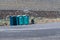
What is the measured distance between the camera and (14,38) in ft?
58.0

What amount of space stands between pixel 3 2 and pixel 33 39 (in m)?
25.2

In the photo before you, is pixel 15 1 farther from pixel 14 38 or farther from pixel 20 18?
pixel 14 38

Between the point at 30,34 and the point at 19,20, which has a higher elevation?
the point at 30,34

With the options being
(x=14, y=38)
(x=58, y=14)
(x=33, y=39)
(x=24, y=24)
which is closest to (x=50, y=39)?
(x=33, y=39)

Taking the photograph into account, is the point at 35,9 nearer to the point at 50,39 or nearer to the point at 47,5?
the point at 47,5

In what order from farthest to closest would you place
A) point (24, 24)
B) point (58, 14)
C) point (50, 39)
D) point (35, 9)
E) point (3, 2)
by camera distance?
point (3, 2), point (35, 9), point (58, 14), point (24, 24), point (50, 39)

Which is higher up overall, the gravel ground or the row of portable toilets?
the gravel ground

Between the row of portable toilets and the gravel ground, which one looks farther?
the row of portable toilets

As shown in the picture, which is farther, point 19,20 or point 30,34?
point 19,20

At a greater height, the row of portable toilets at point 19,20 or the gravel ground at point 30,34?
the gravel ground at point 30,34

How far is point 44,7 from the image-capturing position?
135 feet

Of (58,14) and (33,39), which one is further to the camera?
(58,14)

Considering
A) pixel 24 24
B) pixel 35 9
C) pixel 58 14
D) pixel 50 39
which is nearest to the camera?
pixel 50 39

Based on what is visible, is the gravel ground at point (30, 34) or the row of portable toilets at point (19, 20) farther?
the row of portable toilets at point (19, 20)
